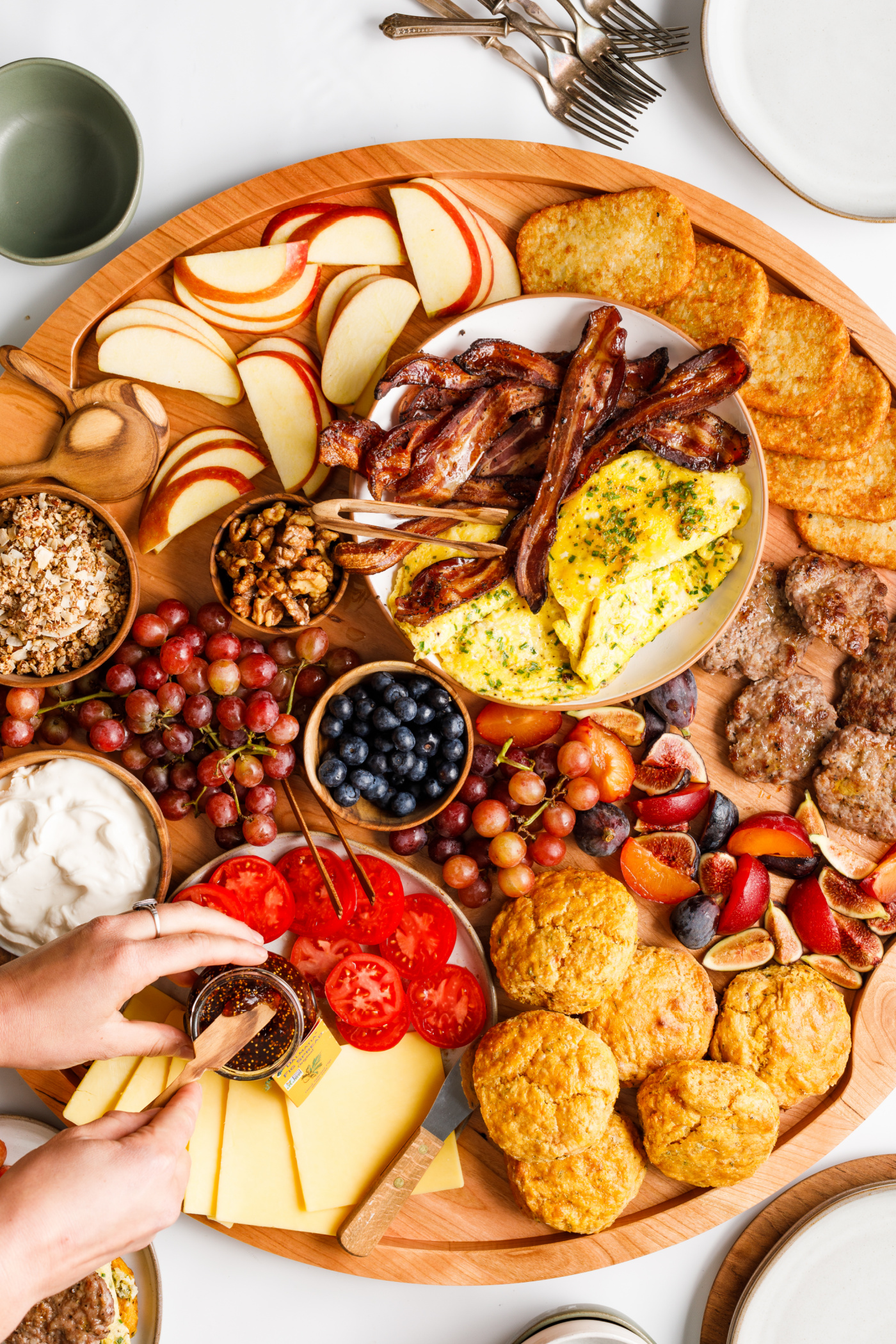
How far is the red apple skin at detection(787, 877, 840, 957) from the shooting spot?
243 centimetres

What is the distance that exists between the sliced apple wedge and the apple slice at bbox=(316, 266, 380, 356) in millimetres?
156

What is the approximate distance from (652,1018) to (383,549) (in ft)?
4.77

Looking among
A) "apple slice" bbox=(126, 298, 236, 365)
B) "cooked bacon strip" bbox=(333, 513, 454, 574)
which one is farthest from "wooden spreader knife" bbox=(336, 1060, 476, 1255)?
"apple slice" bbox=(126, 298, 236, 365)

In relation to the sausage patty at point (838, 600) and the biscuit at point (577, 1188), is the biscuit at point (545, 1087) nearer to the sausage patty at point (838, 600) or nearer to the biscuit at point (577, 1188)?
the biscuit at point (577, 1188)

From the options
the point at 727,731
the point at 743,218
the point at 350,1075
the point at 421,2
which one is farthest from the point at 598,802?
→ the point at 421,2

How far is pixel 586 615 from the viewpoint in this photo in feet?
7.36

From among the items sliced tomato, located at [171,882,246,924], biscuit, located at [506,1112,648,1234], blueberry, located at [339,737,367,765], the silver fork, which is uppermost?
the silver fork

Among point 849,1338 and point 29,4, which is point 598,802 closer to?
point 849,1338

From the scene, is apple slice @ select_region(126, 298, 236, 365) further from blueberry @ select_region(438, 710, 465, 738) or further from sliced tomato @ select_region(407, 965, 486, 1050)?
sliced tomato @ select_region(407, 965, 486, 1050)

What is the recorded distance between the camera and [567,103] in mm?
2387

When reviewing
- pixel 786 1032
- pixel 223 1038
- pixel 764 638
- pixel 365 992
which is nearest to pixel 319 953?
pixel 365 992

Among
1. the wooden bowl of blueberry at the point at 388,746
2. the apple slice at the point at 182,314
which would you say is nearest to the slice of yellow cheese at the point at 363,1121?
the wooden bowl of blueberry at the point at 388,746

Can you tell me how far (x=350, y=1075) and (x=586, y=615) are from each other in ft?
4.54

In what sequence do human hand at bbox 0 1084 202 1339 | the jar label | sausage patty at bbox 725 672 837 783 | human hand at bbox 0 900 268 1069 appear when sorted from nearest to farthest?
1. human hand at bbox 0 1084 202 1339
2. human hand at bbox 0 900 268 1069
3. the jar label
4. sausage patty at bbox 725 672 837 783
